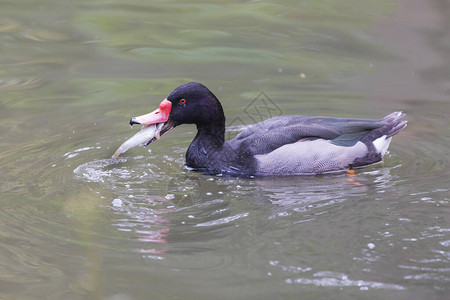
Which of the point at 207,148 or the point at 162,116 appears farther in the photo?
the point at 207,148

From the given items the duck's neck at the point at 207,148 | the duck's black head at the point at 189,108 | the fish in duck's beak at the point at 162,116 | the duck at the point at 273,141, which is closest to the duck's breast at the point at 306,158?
the duck at the point at 273,141

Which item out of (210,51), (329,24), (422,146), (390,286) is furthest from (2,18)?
(390,286)

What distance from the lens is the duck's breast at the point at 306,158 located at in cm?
769

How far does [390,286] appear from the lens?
5.02m

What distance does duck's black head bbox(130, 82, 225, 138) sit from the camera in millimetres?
7855

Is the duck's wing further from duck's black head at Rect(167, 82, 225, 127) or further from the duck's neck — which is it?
duck's black head at Rect(167, 82, 225, 127)

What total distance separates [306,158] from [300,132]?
1.00 feet

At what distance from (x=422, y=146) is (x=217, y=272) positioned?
3950 mm

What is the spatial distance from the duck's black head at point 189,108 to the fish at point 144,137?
4.4 inches

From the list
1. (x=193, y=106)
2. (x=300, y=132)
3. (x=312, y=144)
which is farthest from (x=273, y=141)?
(x=193, y=106)

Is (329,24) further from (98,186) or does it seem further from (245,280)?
(245,280)

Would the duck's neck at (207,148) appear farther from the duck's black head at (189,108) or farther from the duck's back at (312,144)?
the duck's back at (312,144)

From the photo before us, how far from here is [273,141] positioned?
7762mm

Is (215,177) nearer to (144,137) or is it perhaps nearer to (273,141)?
(273,141)
